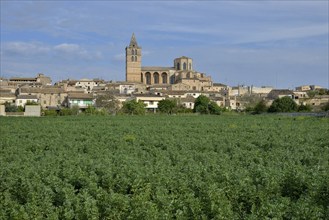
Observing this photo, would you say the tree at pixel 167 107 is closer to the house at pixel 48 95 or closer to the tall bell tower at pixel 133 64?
the house at pixel 48 95

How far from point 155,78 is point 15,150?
483 feet

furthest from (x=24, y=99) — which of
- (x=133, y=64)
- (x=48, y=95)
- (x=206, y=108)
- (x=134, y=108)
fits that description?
(x=133, y=64)

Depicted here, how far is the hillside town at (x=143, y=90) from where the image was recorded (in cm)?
11275

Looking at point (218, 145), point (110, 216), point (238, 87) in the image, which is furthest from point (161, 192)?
point (238, 87)

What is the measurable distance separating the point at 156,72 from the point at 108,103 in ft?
205

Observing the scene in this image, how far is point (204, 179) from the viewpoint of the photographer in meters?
11.1

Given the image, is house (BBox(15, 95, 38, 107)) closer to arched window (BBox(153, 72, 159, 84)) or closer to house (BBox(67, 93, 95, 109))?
house (BBox(67, 93, 95, 109))

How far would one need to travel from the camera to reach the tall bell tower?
159125mm

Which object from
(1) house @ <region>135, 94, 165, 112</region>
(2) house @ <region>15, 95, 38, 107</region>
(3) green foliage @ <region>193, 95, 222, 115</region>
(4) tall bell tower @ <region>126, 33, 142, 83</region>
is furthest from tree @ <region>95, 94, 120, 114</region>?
(4) tall bell tower @ <region>126, 33, 142, 83</region>

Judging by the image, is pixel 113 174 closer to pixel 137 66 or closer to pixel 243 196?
pixel 243 196

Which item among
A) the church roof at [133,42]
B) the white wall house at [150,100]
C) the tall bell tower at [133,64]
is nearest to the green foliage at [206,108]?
the white wall house at [150,100]

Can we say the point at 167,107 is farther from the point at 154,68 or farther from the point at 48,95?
the point at 154,68

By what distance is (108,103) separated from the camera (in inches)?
4040

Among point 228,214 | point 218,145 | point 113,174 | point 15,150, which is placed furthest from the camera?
point 218,145
